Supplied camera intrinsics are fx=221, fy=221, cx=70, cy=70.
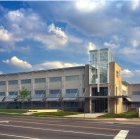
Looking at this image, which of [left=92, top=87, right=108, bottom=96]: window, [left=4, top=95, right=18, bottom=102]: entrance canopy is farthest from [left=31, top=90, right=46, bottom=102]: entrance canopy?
[left=92, top=87, right=108, bottom=96]: window

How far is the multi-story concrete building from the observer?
157 feet

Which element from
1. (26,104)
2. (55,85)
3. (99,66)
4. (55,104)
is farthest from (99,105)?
(26,104)

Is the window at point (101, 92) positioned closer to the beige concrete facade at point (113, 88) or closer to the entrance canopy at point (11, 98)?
the beige concrete facade at point (113, 88)

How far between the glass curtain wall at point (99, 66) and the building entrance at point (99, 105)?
4.12m

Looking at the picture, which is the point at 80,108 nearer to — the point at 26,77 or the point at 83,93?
the point at 83,93

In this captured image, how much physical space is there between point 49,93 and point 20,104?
10.2 metres

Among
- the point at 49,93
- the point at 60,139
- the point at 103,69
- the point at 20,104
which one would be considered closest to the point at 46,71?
the point at 49,93

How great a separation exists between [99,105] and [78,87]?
22.2 feet

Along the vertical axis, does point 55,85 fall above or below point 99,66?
below

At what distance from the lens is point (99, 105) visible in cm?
4891

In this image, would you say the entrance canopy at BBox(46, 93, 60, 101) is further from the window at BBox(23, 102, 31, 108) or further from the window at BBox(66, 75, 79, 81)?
the window at BBox(23, 102, 31, 108)

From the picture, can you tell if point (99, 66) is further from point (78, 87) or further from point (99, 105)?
point (99, 105)

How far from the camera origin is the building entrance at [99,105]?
48.2m

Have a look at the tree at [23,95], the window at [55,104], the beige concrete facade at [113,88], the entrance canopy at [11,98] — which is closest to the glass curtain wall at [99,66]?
the beige concrete facade at [113,88]
